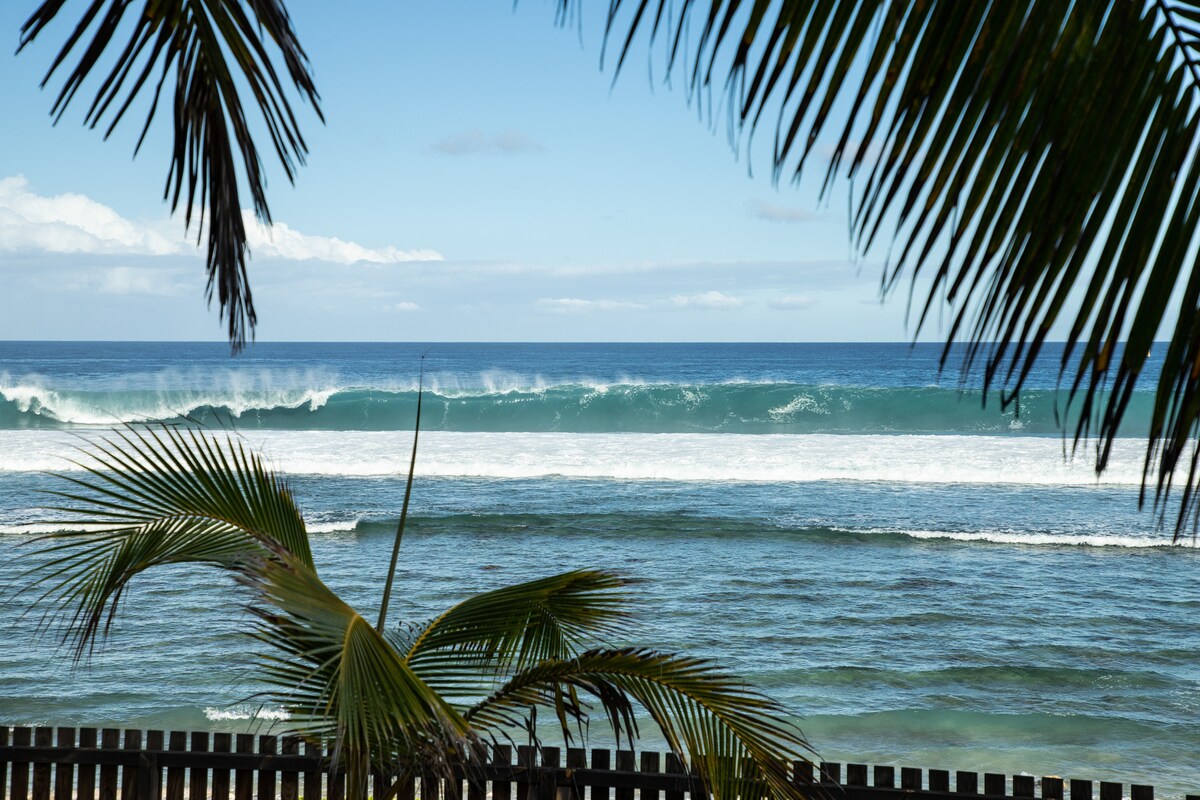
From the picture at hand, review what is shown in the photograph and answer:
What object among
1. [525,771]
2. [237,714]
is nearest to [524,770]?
[525,771]

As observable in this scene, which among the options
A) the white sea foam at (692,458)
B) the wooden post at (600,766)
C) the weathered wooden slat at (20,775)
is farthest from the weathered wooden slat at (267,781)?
the white sea foam at (692,458)

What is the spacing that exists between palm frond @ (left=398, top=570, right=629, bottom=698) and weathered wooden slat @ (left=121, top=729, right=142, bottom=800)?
81.8 inches

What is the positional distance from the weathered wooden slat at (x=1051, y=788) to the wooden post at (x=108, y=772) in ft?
13.2

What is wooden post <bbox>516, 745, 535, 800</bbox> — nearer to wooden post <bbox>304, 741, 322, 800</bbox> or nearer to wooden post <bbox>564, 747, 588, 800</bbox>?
wooden post <bbox>564, 747, 588, 800</bbox>

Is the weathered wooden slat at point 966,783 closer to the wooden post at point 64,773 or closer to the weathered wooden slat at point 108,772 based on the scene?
the weathered wooden slat at point 108,772

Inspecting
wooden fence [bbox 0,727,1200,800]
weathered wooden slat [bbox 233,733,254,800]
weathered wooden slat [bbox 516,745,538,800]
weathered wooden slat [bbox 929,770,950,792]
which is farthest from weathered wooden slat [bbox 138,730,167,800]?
weathered wooden slat [bbox 929,770,950,792]

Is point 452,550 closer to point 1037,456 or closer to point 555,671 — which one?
point 555,671

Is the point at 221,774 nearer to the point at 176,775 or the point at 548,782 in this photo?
the point at 176,775

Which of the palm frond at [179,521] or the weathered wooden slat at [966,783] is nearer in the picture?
the palm frond at [179,521]

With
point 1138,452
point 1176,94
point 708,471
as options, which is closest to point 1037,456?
point 1138,452

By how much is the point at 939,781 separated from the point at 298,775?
282 centimetres

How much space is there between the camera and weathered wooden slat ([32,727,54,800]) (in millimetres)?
4613

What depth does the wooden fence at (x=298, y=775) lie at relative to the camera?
4176 millimetres

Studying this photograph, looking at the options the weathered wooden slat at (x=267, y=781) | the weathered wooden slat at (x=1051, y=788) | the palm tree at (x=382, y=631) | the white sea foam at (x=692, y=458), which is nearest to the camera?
the palm tree at (x=382, y=631)
